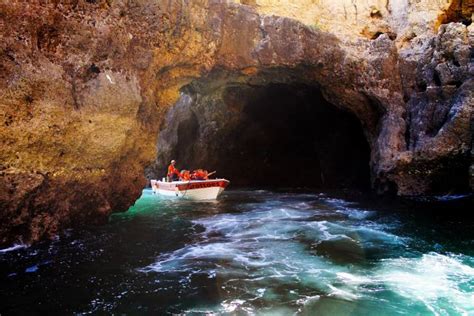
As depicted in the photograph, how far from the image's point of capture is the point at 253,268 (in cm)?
686

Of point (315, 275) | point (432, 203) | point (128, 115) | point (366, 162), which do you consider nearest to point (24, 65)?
point (128, 115)

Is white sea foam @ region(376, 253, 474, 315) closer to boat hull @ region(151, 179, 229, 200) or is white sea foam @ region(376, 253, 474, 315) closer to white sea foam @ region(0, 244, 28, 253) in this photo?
white sea foam @ region(0, 244, 28, 253)

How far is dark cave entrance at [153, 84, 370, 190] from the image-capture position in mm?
20141

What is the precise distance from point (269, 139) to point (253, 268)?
629 inches

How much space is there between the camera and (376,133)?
53.5 ft

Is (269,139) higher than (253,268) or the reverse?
higher

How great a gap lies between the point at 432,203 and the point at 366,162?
6537 millimetres

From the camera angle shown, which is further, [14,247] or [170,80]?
[170,80]

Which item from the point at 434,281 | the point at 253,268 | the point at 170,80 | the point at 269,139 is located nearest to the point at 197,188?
the point at 170,80

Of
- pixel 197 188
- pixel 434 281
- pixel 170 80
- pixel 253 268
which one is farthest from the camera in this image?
pixel 197 188

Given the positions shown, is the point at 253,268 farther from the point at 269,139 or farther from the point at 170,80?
the point at 269,139

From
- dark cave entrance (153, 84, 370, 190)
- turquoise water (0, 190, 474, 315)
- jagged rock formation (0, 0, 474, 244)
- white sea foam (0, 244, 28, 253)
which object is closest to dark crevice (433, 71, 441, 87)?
jagged rock formation (0, 0, 474, 244)

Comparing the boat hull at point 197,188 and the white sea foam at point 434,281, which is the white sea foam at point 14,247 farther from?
the boat hull at point 197,188

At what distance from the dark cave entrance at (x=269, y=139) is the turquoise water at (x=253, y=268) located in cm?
949
